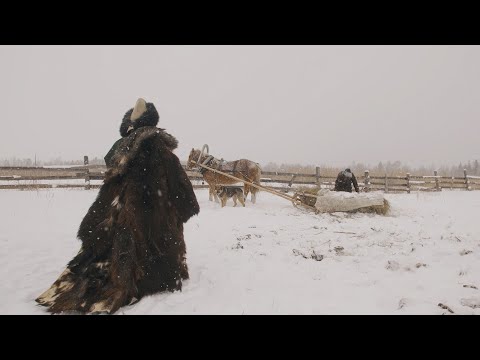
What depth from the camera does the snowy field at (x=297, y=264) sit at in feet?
10.3

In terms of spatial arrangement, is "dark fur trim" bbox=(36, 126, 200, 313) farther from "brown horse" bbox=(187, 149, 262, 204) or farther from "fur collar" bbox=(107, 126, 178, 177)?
"brown horse" bbox=(187, 149, 262, 204)

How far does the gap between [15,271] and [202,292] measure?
2839mm

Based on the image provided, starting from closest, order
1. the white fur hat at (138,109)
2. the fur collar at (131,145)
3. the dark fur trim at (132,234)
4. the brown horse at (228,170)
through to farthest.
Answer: the dark fur trim at (132,234), the fur collar at (131,145), the white fur hat at (138,109), the brown horse at (228,170)

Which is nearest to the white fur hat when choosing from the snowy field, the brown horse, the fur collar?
the fur collar

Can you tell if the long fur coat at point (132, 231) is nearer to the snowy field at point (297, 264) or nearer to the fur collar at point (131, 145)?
the fur collar at point (131, 145)

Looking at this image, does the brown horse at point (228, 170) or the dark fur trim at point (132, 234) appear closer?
the dark fur trim at point (132, 234)

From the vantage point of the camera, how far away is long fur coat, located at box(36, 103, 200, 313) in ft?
9.95

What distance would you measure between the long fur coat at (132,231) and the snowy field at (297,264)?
9.7 inches

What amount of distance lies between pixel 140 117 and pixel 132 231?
1473 millimetres

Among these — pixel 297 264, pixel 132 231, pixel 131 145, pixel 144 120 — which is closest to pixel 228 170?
pixel 297 264

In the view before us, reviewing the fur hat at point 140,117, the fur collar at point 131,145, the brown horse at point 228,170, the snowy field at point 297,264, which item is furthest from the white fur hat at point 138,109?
the brown horse at point 228,170
